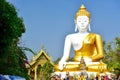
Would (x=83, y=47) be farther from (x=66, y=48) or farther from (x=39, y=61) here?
(x=39, y=61)

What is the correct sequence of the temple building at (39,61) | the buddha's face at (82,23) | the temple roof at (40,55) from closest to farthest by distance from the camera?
the buddha's face at (82,23) < the temple roof at (40,55) < the temple building at (39,61)

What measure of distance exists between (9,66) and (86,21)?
1300cm

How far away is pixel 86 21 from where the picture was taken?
2581 centimetres

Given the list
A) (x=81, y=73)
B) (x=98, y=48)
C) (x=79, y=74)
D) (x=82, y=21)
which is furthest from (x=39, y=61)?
(x=81, y=73)

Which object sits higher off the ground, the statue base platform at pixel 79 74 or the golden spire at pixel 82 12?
the golden spire at pixel 82 12

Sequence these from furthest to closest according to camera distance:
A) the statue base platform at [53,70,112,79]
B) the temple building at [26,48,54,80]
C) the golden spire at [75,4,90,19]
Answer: the temple building at [26,48,54,80]
the golden spire at [75,4,90,19]
the statue base platform at [53,70,112,79]

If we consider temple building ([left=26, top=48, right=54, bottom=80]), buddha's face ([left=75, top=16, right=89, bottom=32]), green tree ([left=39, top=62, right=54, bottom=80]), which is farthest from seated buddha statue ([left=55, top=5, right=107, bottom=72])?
temple building ([left=26, top=48, right=54, bottom=80])

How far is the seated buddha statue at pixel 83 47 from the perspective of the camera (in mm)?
25047

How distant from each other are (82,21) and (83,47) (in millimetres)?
1436

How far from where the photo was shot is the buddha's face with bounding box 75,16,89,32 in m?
25.7

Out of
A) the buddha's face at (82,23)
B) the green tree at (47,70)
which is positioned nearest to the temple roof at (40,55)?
the green tree at (47,70)

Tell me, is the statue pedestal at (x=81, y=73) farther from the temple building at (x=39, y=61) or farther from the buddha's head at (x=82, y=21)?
the temple building at (x=39, y=61)

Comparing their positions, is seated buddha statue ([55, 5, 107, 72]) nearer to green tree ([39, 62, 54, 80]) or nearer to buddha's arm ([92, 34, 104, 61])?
buddha's arm ([92, 34, 104, 61])

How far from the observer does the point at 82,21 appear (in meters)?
25.8
